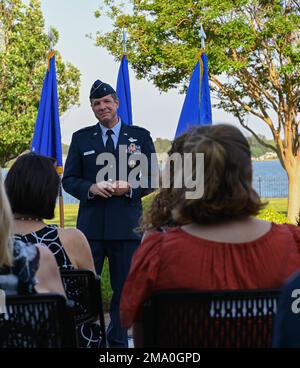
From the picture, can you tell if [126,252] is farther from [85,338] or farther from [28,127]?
[28,127]

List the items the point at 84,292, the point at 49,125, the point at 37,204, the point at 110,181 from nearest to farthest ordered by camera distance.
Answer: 1. the point at 37,204
2. the point at 84,292
3. the point at 110,181
4. the point at 49,125

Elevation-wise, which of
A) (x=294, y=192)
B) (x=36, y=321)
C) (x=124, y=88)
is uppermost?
(x=124, y=88)

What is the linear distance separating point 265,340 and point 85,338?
1386 mm

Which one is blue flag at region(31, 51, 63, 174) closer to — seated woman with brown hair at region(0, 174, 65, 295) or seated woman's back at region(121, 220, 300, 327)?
seated woman with brown hair at region(0, 174, 65, 295)

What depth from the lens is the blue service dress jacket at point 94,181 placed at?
4.36 meters

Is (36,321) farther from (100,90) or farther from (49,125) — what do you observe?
(49,125)

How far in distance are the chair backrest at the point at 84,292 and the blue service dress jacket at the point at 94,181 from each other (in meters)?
1.32

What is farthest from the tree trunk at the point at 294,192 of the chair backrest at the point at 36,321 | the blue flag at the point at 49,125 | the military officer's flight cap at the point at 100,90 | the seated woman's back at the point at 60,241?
the chair backrest at the point at 36,321

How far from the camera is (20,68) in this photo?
2405 centimetres

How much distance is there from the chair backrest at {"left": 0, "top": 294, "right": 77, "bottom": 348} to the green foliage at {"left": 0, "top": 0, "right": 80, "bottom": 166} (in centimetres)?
2268

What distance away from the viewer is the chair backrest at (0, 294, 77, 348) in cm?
197

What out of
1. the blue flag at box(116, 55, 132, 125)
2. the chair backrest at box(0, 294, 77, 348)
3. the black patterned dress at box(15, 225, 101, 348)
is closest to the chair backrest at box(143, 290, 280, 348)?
the chair backrest at box(0, 294, 77, 348)

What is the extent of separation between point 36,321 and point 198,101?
5.41m

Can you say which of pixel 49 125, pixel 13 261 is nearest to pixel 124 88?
pixel 49 125
